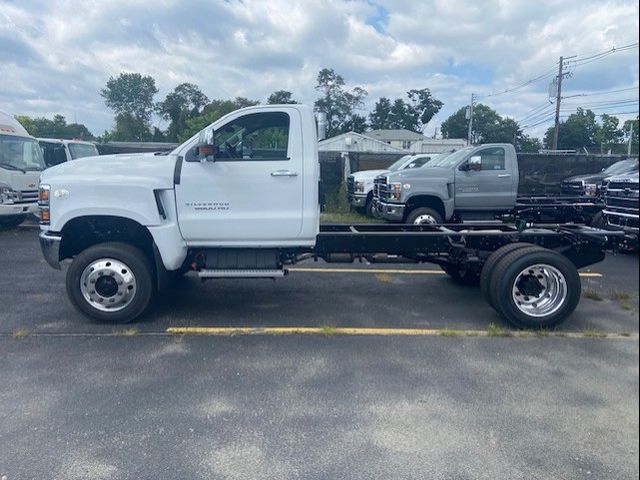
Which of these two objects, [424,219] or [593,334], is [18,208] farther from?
[593,334]

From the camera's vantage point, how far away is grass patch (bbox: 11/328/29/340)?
16.7 feet

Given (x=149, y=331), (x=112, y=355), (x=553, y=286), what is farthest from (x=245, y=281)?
(x=553, y=286)

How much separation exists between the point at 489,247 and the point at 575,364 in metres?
1.92

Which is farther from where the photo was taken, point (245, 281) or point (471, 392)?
point (245, 281)

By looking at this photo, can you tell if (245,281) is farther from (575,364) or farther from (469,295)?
(575,364)

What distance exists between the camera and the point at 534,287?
5.41 metres

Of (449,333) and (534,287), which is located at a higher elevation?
(534,287)

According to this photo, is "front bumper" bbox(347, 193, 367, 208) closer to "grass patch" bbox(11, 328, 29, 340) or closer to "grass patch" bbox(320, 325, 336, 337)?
"grass patch" bbox(320, 325, 336, 337)

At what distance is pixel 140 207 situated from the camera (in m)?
5.23

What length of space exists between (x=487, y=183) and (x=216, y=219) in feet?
24.1

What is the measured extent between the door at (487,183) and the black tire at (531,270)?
566cm

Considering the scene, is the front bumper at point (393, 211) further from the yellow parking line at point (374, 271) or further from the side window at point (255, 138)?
the side window at point (255, 138)

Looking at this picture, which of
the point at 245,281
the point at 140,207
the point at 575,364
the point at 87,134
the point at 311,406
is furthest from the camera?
the point at 87,134

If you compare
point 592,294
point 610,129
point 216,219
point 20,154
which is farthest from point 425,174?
point 20,154
